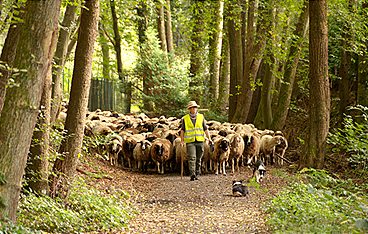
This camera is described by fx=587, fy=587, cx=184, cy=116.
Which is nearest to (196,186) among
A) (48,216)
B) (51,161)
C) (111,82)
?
(51,161)

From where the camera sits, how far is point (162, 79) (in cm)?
2892

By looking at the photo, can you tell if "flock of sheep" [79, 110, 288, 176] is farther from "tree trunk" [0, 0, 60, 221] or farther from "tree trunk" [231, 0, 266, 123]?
"tree trunk" [0, 0, 60, 221]

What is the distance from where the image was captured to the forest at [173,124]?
6.23 m

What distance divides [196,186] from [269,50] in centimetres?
859

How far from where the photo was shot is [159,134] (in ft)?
61.9

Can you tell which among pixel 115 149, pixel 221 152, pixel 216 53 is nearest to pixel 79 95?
pixel 221 152

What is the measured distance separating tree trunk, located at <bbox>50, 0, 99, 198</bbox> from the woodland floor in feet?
4.86

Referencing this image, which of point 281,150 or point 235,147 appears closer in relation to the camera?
point 235,147

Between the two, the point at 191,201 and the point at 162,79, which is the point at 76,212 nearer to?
the point at 191,201

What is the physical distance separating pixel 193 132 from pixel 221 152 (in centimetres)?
207

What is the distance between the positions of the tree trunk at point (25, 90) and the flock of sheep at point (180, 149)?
31.3 feet

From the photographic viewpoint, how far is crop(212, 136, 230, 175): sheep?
53.4ft

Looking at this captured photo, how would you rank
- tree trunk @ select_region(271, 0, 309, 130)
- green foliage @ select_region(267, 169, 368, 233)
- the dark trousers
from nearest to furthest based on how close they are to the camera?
green foliage @ select_region(267, 169, 368, 233) → the dark trousers → tree trunk @ select_region(271, 0, 309, 130)

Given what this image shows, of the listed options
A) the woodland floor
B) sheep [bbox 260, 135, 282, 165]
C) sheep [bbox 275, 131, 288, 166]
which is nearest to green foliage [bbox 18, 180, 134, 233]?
the woodland floor
